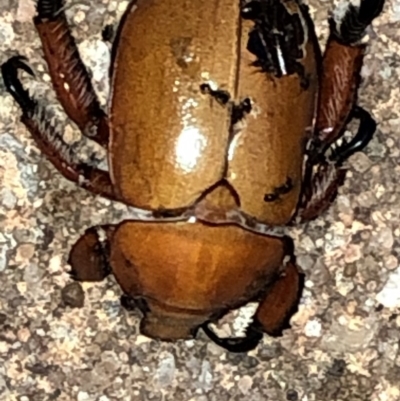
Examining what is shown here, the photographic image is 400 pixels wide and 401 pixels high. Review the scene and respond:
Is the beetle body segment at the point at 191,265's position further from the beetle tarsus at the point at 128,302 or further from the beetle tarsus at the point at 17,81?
the beetle tarsus at the point at 17,81

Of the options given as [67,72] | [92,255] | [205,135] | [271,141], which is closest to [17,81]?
[67,72]

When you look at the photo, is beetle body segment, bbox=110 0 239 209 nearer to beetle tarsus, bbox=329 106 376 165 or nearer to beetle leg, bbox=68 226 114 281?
beetle leg, bbox=68 226 114 281

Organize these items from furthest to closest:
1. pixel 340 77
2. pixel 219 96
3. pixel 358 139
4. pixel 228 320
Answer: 1. pixel 228 320
2. pixel 358 139
3. pixel 340 77
4. pixel 219 96

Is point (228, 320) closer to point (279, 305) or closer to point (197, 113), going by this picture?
point (279, 305)

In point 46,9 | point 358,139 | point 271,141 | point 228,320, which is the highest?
point 46,9

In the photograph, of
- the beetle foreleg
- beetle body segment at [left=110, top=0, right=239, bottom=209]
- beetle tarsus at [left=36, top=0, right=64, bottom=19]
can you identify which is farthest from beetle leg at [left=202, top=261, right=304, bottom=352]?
beetle tarsus at [left=36, top=0, right=64, bottom=19]

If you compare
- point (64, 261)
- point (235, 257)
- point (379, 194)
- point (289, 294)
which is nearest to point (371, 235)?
point (379, 194)

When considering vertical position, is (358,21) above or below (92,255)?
above

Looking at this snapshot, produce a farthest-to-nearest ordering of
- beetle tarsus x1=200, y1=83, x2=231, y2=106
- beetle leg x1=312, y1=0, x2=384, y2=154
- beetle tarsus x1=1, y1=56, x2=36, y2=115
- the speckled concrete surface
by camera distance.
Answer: the speckled concrete surface → beetle tarsus x1=1, y1=56, x2=36, y2=115 → beetle leg x1=312, y1=0, x2=384, y2=154 → beetle tarsus x1=200, y1=83, x2=231, y2=106
